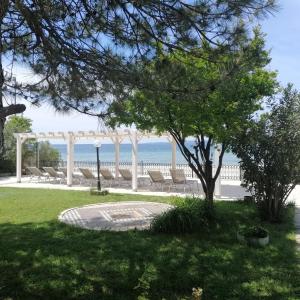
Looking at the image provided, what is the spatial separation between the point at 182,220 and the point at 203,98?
3638 millimetres

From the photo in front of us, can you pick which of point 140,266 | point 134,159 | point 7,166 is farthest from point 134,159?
point 7,166

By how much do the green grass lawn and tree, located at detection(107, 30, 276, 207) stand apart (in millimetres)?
2127

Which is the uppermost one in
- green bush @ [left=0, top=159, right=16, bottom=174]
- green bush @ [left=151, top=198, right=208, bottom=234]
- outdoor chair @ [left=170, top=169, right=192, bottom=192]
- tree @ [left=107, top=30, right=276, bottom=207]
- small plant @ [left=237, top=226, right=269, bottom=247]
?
tree @ [left=107, top=30, right=276, bottom=207]

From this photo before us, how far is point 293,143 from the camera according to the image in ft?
32.9

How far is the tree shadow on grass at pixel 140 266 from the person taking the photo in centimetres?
558

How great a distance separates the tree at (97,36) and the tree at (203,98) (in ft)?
0.93

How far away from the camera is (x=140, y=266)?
661 centimetres

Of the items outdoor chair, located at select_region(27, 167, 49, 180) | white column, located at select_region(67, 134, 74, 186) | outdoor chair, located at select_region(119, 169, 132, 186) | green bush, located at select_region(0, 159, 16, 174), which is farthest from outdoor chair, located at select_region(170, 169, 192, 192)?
green bush, located at select_region(0, 159, 16, 174)

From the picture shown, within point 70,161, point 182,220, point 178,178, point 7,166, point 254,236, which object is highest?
point 70,161

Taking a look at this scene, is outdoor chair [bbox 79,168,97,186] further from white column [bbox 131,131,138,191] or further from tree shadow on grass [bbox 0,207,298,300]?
tree shadow on grass [bbox 0,207,298,300]

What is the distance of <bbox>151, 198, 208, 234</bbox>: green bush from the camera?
353 inches

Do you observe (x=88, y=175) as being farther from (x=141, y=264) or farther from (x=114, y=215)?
(x=141, y=264)

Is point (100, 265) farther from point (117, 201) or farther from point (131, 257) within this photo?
point (117, 201)

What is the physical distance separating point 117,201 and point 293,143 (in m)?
6.67
